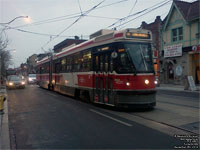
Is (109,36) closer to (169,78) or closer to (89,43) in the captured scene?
(89,43)

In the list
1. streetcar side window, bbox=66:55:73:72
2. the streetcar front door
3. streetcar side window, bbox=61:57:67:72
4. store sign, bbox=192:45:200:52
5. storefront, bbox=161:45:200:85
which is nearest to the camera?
the streetcar front door

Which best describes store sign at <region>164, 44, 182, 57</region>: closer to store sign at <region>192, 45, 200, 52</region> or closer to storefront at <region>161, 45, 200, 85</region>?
storefront at <region>161, 45, 200, 85</region>

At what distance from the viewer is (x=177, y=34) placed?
89.9ft

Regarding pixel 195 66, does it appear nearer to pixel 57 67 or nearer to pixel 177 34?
pixel 177 34

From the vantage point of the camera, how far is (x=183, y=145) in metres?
5.42

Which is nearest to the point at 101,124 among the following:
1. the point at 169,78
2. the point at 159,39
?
the point at 169,78

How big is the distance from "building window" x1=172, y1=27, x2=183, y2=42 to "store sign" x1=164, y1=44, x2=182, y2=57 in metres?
0.99

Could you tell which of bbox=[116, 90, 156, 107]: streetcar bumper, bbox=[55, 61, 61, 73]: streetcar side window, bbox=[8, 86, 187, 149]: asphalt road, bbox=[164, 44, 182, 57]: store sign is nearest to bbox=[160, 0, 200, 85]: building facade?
bbox=[164, 44, 182, 57]: store sign

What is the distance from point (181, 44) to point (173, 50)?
141 cm

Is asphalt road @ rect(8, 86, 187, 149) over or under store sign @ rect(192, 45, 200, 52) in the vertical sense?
under

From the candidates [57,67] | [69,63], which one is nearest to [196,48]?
[57,67]

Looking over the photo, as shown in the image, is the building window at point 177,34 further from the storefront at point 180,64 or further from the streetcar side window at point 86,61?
the streetcar side window at point 86,61

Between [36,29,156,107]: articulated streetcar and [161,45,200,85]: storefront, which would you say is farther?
[161,45,200,85]: storefront

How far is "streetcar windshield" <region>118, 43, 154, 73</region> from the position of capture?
9195mm
